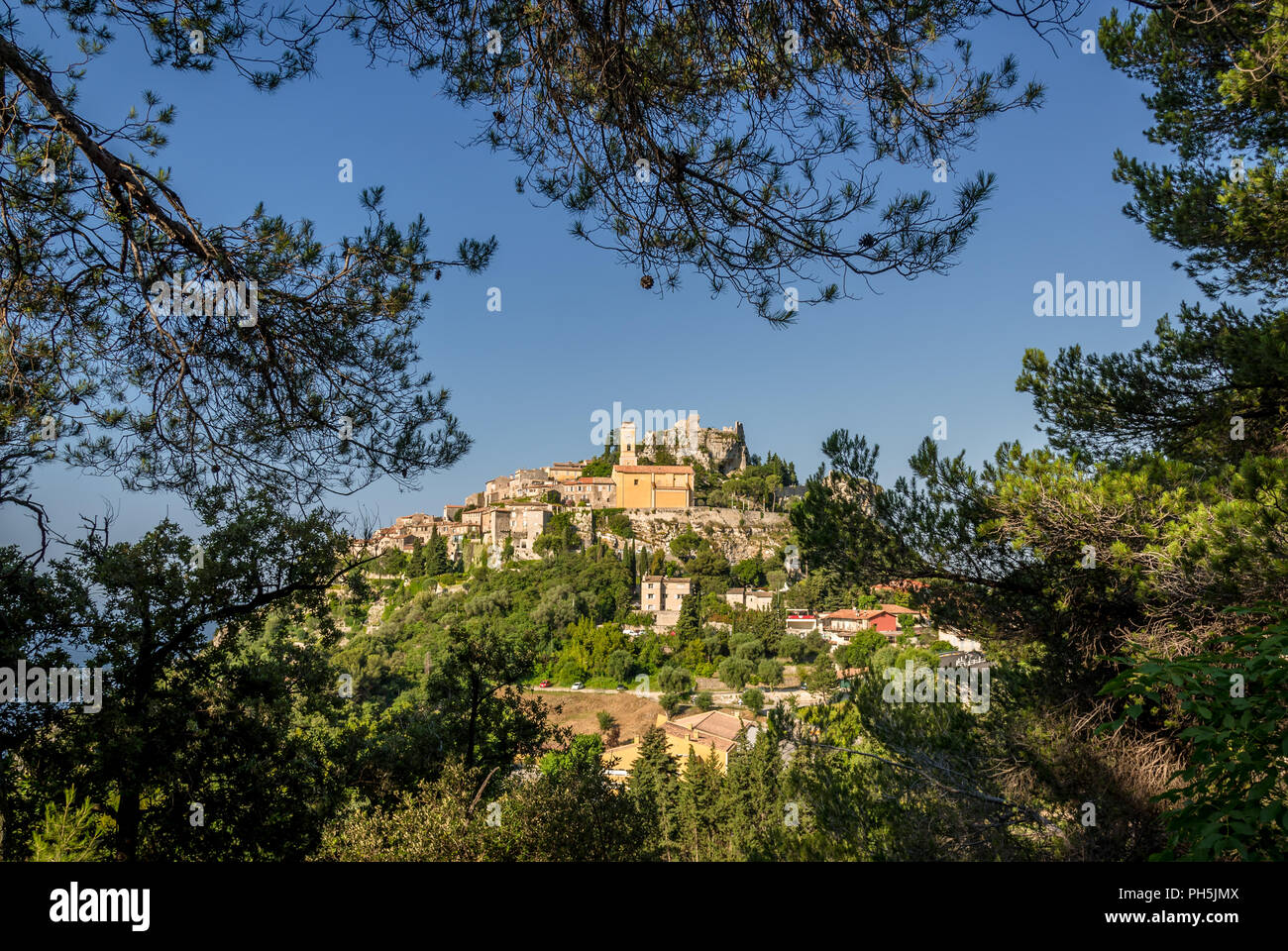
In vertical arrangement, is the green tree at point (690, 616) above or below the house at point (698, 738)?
above

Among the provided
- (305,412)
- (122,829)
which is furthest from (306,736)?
(305,412)

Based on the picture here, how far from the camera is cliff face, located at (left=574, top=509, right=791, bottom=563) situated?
156 ft

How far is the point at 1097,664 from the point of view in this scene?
179 inches

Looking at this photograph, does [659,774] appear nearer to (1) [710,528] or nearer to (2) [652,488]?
(1) [710,528]

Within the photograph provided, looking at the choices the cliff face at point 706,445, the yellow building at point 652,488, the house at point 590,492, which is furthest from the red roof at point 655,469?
the cliff face at point 706,445

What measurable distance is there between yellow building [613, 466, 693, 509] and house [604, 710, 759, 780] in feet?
76.7

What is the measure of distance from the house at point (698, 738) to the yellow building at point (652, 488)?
2339 cm

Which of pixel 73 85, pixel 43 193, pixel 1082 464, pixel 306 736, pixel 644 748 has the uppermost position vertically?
pixel 73 85

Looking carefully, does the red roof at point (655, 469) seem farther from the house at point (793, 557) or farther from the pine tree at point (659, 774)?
the house at point (793, 557)

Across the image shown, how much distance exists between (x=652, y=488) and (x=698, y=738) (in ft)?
103

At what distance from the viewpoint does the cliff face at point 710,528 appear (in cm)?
4766

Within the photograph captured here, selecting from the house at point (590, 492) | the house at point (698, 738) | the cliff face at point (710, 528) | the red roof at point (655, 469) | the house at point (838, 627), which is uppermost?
the red roof at point (655, 469)

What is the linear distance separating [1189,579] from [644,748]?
16.3m
